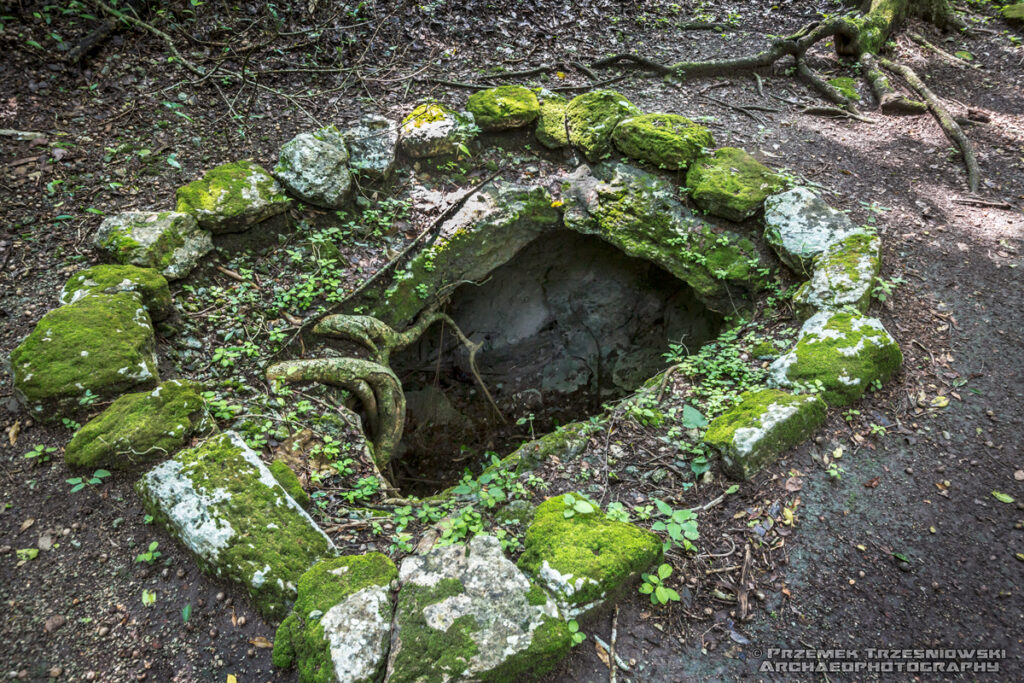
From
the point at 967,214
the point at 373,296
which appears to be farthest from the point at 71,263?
the point at 967,214

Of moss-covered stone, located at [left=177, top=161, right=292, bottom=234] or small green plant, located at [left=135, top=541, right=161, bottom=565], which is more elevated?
moss-covered stone, located at [left=177, top=161, right=292, bottom=234]

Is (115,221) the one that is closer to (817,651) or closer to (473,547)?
(473,547)

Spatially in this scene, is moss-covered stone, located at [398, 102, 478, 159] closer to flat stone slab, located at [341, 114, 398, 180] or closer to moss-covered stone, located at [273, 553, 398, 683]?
flat stone slab, located at [341, 114, 398, 180]

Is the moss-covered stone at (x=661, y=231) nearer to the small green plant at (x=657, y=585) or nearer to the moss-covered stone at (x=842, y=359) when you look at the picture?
the moss-covered stone at (x=842, y=359)

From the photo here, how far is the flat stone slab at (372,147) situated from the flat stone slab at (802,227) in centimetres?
369

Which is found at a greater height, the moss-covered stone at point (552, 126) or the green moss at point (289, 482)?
the moss-covered stone at point (552, 126)

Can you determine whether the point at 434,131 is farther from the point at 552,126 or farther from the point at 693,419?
the point at 693,419

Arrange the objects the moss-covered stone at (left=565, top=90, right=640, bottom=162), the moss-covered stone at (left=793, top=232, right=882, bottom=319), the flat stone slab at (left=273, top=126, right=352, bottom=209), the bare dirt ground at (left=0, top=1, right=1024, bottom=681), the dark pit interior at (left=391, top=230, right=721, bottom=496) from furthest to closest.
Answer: the dark pit interior at (left=391, top=230, right=721, bottom=496) < the moss-covered stone at (left=565, top=90, right=640, bottom=162) < the flat stone slab at (left=273, top=126, right=352, bottom=209) < the moss-covered stone at (left=793, top=232, right=882, bottom=319) < the bare dirt ground at (left=0, top=1, right=1024, bottom=681)

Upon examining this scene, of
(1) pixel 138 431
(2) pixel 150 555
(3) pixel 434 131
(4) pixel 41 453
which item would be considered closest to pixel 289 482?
(2) pixel 150 555

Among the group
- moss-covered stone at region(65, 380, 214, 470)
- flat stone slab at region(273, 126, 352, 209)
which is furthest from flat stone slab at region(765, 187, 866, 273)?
moss-covered stone at region(65, 380, 214, 470)

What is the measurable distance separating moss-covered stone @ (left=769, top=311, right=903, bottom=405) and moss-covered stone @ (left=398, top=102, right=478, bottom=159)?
383 centimetres

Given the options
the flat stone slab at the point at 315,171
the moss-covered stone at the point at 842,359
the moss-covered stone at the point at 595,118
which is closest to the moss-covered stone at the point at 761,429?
the moss-covered stone at the point at 842,359

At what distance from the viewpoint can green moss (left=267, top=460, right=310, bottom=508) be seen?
3.06 metres

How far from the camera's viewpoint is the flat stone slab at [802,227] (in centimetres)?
445
